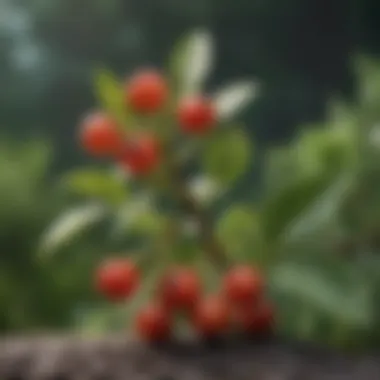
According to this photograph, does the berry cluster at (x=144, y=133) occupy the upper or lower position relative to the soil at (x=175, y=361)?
upper

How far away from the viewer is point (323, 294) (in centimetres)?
61

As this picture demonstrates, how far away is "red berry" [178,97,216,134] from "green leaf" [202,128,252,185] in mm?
15

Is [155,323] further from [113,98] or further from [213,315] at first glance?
[113,98]

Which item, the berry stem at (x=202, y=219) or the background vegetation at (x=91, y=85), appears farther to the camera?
the background vegetation at (x=91, y=85)

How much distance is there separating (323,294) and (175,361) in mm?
100

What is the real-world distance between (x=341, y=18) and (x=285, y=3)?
2.0 inches

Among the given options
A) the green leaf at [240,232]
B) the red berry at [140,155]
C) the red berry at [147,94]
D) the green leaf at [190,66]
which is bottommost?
the green leaf at [240,232]

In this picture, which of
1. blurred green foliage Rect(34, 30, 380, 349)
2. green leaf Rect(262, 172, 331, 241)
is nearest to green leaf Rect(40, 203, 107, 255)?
blurred green foliage Rect(34, 30, 380, 349)

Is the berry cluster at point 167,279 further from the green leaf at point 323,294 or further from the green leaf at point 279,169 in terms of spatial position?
the green leaf at point 279,169

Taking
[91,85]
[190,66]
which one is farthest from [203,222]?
[91,85]

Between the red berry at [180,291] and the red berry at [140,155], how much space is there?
0.07 m

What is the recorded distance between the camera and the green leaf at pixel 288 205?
0.62m

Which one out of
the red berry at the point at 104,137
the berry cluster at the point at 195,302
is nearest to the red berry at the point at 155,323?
the berry cluster at the point at 195,302

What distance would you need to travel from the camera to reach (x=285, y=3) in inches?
34.5
